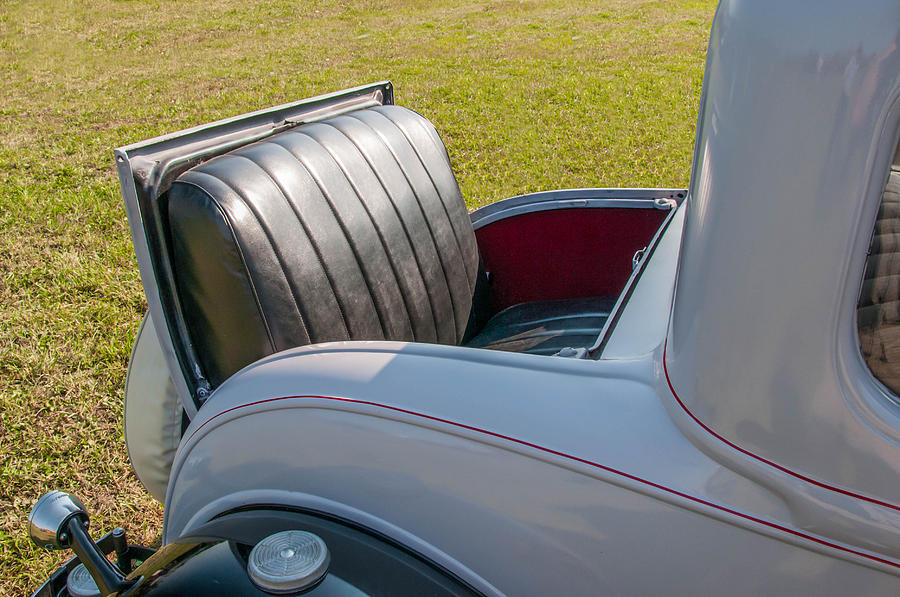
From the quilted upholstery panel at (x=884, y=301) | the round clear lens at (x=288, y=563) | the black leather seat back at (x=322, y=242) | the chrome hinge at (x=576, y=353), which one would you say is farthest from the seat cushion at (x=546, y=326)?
the quilted upholstery panel at (x=884, y=301)

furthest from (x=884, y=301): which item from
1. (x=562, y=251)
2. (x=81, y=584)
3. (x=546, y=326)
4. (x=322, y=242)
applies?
(x=562, y=251)

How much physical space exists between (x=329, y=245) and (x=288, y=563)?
81cm

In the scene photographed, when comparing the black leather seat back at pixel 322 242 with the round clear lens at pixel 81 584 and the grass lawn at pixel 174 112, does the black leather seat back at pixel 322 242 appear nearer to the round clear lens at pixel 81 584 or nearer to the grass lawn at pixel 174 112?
the round clear lens at pixel 81 584

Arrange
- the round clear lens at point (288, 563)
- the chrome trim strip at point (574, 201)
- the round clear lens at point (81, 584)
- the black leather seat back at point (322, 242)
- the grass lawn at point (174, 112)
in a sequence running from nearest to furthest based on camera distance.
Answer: the round clear lens at point (288, 563) → the round clear lens at point (81, 584) → the black leather seat back at point (322, 242) → the chrome trim strip at point (574, 201) → the grass lawn at point (174, 112)

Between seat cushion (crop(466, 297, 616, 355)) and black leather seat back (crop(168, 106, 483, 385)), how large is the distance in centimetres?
16

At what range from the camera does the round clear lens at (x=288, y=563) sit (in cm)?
93

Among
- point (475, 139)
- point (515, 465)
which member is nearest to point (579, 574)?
point (515, 465)

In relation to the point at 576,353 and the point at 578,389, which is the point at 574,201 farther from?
the point at 578,389

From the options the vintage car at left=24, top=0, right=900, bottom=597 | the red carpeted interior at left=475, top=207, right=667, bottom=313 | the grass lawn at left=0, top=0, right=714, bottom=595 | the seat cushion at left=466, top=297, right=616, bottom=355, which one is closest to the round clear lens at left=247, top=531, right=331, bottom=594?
the vintage car at left=24, top=0, right=900, bottom=597

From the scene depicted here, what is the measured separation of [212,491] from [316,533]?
32 centimetres

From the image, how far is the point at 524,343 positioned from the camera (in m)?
2.08

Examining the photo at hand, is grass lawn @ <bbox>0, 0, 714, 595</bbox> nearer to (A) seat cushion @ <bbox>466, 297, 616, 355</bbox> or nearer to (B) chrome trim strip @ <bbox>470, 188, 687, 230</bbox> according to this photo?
(A) seat cushion @ <bbox>466, 297, 616, 355</bbox>

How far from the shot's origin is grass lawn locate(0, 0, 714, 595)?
2.75 meters

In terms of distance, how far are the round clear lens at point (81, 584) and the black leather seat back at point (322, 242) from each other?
0.46 meters
